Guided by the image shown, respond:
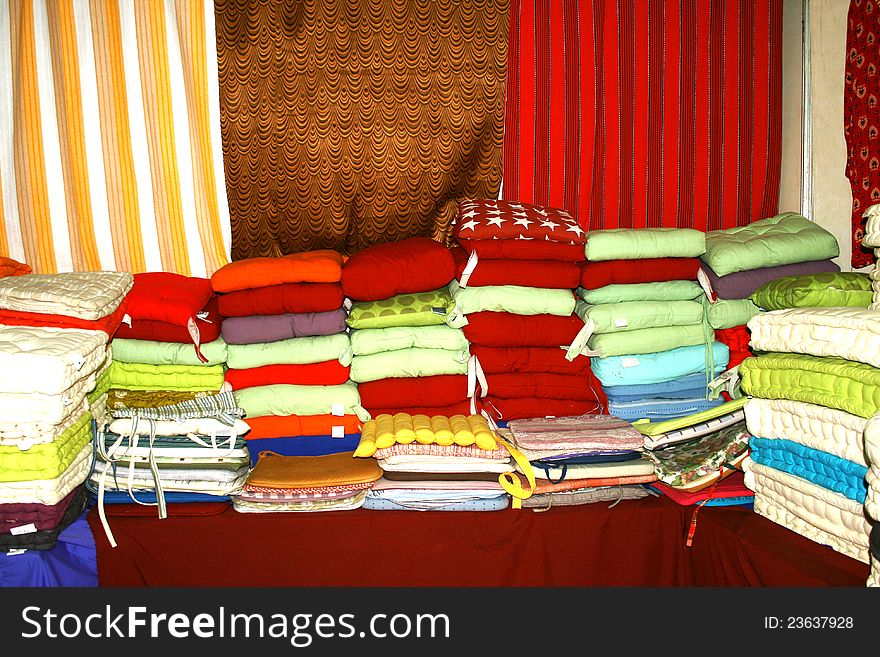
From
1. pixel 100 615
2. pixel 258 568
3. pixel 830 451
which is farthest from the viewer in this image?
pixel 258 568

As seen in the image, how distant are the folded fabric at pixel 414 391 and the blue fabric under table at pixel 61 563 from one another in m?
0.96

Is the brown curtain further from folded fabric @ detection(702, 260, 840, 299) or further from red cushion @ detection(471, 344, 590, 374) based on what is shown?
folded fabric @ detection(702, 260, 840, 299)

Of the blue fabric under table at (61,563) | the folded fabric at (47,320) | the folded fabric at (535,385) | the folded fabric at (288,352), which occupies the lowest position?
the blue fabric under table at (61,563)

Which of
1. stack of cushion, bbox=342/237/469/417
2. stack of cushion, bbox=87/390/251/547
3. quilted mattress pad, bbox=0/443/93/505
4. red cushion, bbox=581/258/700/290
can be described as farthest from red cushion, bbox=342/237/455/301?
quilted mattress pad, bbox=0/443/93/505

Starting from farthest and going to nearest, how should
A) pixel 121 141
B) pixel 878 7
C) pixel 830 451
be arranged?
pixel 121 141 → pixel 878 7 → pixel 830 451

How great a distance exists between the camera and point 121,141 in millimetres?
2939

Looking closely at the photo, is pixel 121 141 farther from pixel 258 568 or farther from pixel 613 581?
pixel 613 581

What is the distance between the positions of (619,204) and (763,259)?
2.14ft

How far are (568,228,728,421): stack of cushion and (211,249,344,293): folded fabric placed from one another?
891mm

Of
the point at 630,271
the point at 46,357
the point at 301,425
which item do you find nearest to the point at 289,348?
the point at 301,425

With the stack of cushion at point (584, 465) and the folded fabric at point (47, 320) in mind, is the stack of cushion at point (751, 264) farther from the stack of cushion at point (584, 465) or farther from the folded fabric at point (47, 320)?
the folded fabric at point (47, 320)

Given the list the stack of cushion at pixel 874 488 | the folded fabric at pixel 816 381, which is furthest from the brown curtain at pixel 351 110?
the stack of cushion at pixel 874 488

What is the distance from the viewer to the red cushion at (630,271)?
2.71 m

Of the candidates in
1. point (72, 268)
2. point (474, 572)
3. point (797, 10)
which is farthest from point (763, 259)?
point (72, 268)
